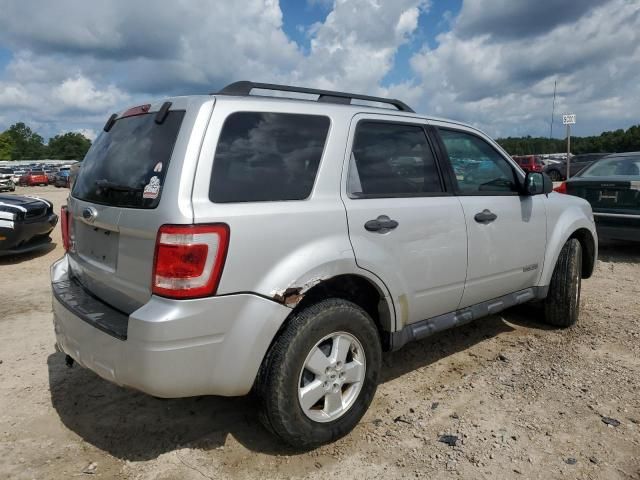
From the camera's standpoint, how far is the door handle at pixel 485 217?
3.48 meters

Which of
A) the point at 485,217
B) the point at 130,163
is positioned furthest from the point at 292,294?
the point at 485,217

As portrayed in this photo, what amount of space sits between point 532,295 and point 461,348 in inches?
28.4

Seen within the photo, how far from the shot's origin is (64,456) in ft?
9.00

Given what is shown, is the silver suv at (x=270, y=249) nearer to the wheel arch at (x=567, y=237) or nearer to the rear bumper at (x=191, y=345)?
the rear bumper at (x=191, y=345)

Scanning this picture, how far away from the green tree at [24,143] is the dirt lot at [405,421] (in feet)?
477

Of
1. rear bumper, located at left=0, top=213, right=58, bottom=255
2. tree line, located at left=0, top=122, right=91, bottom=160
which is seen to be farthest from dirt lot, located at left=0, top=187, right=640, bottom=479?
tree line, located at left=0, top=122, right=91, bottom=160

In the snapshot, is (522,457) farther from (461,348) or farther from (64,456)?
(64,456)

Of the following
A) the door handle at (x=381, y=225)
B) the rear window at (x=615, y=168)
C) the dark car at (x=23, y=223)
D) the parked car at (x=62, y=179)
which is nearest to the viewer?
the door handle at (x=381, y=225)

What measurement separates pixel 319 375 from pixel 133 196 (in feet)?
4.33

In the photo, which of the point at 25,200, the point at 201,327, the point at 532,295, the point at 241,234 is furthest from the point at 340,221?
the point at 25,200

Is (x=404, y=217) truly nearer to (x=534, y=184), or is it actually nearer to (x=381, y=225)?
(x=381, y=225)

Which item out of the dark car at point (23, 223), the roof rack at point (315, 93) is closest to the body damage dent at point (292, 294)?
the roof rack at point (315, 93)

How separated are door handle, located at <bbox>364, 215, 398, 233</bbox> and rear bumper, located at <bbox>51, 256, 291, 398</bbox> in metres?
0.70

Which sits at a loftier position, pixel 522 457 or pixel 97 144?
pixel 97 144
